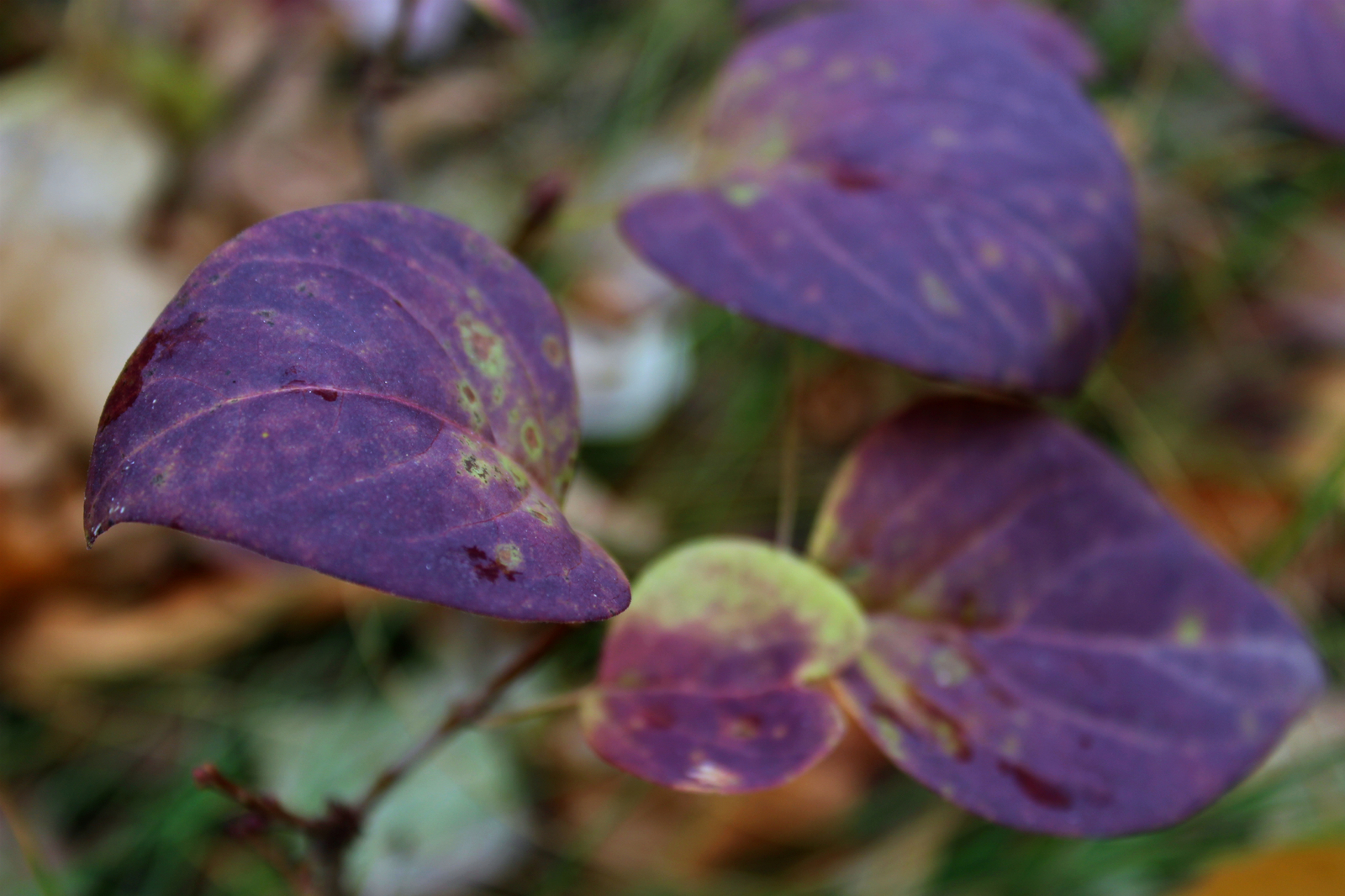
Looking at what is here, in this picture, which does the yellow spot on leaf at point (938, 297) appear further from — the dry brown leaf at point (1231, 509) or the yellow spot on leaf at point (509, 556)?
the dry brown leaf at point (1231, 509)

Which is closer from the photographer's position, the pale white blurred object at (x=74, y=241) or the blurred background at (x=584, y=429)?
the blurred background at (x=584, y=429)

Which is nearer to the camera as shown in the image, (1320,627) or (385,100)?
(385,100)

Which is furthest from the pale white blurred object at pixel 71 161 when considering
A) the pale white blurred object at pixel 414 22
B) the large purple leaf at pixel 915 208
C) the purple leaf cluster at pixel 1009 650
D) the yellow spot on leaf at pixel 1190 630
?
the yellow spot on leaf at pixel 1190 630

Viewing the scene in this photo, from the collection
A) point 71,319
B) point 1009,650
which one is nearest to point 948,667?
point 1009,650

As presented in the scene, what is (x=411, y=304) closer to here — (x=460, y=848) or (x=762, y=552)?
(x=762, y=552)

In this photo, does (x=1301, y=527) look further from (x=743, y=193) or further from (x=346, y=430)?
(x=346, y=430)

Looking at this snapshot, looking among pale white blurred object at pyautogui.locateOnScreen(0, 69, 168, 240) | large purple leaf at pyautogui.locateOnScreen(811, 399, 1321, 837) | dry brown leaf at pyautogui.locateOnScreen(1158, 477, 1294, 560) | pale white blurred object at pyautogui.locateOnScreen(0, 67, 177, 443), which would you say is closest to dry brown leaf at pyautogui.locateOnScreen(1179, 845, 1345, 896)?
large purple leaf at pyautogui.locateOnScreen(811, 399, 1321, 837)

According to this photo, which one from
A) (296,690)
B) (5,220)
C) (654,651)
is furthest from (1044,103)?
(5,220)

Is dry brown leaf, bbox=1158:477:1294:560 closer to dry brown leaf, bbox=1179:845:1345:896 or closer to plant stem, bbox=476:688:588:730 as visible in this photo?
dry brown leaf, bbox=1179:845:1345:896
